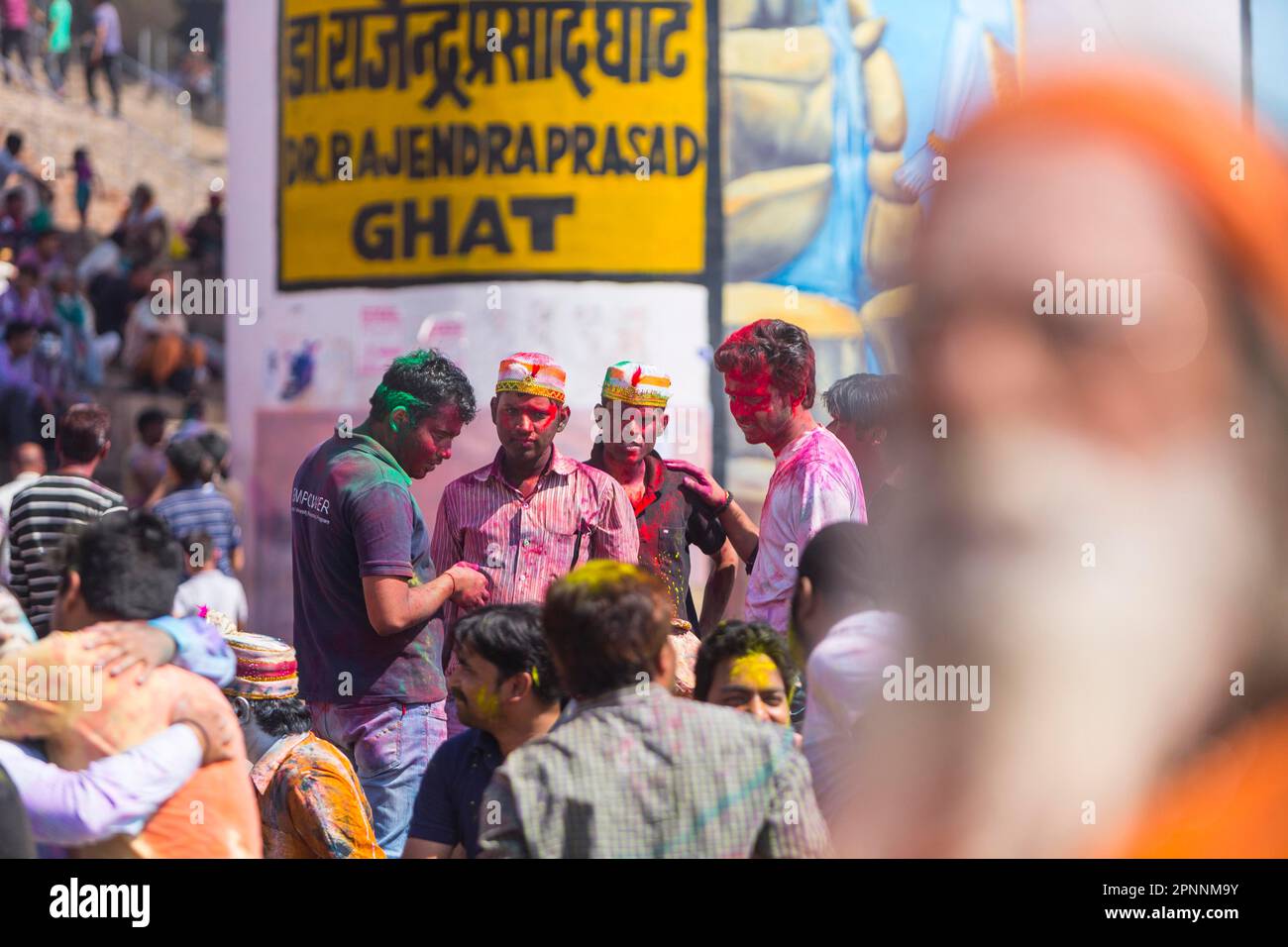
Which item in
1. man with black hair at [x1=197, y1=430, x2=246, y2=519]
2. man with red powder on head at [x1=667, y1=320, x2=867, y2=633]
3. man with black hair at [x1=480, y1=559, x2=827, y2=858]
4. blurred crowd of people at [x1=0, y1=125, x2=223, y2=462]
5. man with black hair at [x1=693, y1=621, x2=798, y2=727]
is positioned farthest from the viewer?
blurred crowd of people at [x1=0, y1=125, x2=223, y2=462]

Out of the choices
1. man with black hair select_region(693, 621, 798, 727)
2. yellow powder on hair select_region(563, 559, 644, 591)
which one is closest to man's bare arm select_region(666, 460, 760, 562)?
man with black hair select_region(693, 621, 798, 727)

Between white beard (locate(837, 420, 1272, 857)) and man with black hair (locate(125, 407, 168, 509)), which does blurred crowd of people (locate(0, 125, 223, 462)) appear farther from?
white beard (locate(837, 420, 1272, 857))

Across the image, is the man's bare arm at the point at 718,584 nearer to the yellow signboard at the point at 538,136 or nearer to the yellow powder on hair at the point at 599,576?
the yellow powder on hair at the point at 599,576

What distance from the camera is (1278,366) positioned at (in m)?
0.96

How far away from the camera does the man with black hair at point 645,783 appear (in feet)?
8.75

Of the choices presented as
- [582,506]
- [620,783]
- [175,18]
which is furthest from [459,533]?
[175,18]

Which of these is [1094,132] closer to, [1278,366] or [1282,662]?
[1278,366]

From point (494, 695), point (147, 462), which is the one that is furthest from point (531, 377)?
point (147, 462)

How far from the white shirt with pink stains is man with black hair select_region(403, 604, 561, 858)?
109 cm

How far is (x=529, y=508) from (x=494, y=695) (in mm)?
1509

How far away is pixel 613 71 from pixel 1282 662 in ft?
25.4

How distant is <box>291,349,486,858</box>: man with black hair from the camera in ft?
14.6

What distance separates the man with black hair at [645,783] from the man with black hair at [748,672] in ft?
3.02

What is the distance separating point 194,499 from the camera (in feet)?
23.9
